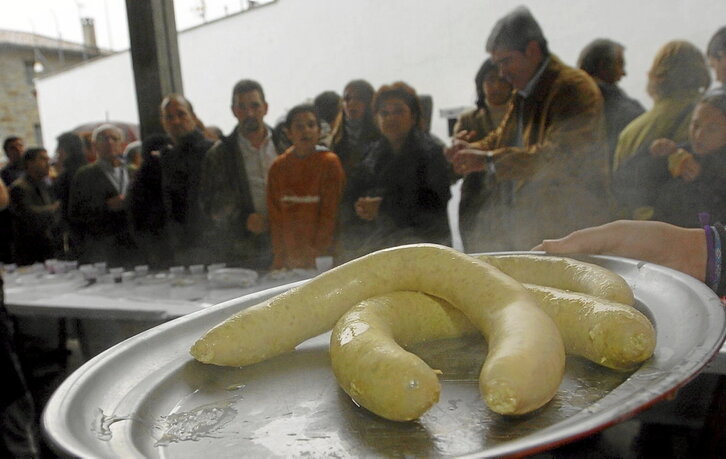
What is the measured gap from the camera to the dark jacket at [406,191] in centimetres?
292

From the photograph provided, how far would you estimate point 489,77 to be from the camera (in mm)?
2676

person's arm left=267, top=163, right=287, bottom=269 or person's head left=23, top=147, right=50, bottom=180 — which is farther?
person's head left=23, top=147, right=50, bottom=180

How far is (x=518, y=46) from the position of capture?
8.59 ft

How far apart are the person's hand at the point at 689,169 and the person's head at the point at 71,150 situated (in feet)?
14.0

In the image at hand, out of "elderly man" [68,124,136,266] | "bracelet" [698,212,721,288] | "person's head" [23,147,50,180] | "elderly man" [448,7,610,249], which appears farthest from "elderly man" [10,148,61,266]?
"bracelet" [698,212,721,288]

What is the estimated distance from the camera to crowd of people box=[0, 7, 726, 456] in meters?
2.29

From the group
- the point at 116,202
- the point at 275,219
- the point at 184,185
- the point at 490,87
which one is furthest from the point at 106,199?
the point at 490,87

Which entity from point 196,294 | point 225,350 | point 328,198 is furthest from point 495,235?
point 225,350

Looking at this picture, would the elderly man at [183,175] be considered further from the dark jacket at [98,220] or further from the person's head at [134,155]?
the dark jacket at [98,220]

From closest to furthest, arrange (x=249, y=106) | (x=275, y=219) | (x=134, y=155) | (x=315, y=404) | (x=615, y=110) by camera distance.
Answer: (x=315, y=404), (x=615, y=110), (x=275, y=219), (x=249, y=106), (x=134, y=155)

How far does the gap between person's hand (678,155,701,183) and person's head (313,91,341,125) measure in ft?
5.94

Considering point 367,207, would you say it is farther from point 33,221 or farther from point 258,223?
point 33,221

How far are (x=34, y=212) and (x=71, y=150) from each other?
690 millimetres

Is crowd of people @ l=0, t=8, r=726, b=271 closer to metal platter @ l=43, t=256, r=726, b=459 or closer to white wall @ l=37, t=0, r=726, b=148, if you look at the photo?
white wall @ l=37, t=0, r=726, b=148
